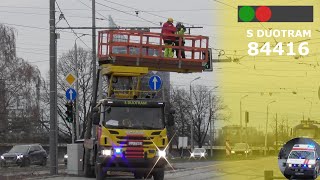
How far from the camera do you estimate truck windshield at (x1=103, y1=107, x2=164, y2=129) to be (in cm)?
1756

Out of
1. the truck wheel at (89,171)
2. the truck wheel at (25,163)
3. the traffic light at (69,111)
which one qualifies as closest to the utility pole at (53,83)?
the traffic light at (69,111)

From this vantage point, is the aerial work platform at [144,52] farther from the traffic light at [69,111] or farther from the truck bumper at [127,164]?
the traffic light at [69,111]

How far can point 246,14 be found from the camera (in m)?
5.99

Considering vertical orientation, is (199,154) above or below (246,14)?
below

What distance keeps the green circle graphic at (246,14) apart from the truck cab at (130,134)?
38.3ft

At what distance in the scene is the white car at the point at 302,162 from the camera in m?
7.39

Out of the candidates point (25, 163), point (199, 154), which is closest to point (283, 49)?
point (25, 163)

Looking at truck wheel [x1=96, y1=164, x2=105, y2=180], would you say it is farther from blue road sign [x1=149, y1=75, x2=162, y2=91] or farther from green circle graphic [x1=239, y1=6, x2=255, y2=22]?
green circle graphic [x1=239, y1=6, x2=255, y2=22]

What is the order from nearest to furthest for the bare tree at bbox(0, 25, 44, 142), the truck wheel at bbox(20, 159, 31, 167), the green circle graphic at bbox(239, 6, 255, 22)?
the green circle graphic at bbox(239, 6, 255, 22) → the truck wheel at bbox(20, 159, 31, 167) → the bare tree at bbox(0, 25, 44, 142)

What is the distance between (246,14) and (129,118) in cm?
1187

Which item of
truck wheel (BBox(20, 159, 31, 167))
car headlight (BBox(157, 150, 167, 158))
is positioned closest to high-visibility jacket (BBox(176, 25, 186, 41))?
car headlight (BBox(157, 150, 167, 158))

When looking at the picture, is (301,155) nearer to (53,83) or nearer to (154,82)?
(154,82)

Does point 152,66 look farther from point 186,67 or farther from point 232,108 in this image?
point 232,108

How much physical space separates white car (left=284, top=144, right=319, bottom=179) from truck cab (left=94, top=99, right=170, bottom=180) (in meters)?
9.67
